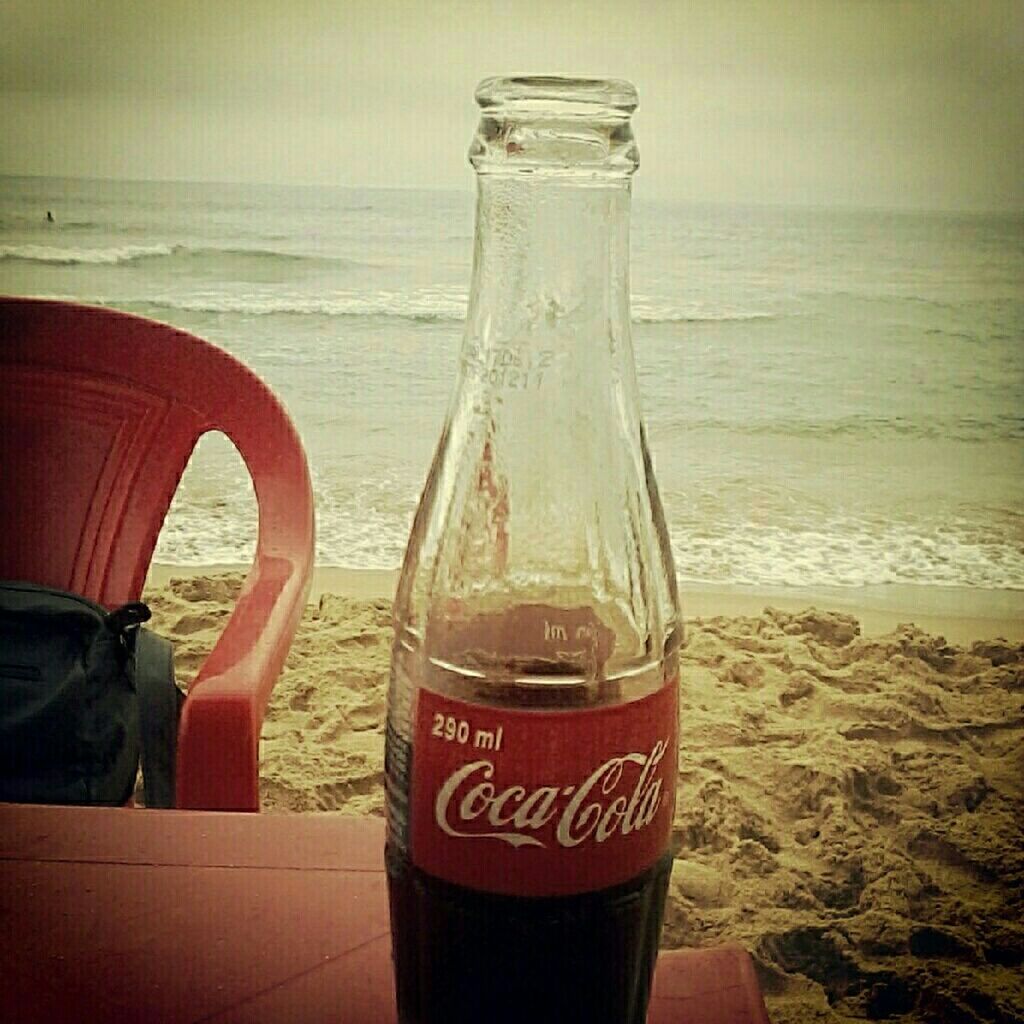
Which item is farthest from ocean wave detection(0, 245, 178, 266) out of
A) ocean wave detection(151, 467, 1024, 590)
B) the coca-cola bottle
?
the coca-cola bottle

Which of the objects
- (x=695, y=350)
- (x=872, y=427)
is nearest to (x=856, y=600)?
(x=872, y=427)

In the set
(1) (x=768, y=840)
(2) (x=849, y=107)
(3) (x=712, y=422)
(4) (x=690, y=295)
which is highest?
(2) (x=849, y=107)

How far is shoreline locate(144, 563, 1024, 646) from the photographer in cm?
251

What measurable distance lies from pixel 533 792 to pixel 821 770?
59.9 inches

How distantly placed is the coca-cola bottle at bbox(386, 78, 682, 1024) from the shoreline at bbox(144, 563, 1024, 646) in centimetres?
196

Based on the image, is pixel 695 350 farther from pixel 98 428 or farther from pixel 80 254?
pixel 98 428

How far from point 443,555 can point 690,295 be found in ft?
13.2

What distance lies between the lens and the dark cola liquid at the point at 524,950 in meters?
0.50

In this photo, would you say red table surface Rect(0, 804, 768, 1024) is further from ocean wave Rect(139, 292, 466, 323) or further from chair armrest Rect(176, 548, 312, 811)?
ocean wave Rect(139, 292, 466, 323)

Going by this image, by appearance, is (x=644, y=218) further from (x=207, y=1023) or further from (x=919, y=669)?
(x=207, y=1023)

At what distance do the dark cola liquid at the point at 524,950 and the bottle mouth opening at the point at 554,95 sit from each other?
0.88ft

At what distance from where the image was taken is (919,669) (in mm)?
2291

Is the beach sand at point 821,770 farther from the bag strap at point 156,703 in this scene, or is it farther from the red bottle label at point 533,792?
the red bottle label at point 533,792

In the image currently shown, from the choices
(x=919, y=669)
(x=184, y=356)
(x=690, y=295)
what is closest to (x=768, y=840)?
Result: (x=919, y=669)
